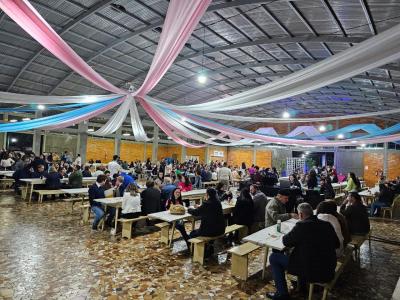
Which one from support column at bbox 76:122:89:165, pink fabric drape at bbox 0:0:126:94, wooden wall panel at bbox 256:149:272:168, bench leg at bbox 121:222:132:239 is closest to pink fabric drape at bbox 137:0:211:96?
Answer: pink fabric drape at bbox 0:0:126:94

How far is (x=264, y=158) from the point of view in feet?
72.3

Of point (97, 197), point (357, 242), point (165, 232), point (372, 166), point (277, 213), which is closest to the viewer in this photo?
point (357, 242)

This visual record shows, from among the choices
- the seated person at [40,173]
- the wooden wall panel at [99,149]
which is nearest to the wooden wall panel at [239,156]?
the wooden wall panel at [99,149]

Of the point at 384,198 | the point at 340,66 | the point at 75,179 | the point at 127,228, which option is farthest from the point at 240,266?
the point at 384,198

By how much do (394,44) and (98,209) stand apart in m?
5.16

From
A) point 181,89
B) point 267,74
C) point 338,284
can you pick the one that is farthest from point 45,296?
point 181,89

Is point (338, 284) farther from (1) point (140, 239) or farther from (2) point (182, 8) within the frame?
(2) point (182, 8)

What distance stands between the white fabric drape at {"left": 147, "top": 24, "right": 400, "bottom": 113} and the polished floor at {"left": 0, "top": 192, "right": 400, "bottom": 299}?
8.12ft

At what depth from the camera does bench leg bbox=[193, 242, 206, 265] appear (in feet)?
12.7

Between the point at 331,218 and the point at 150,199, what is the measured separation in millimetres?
3281

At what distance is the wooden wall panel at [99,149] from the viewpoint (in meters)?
17.4

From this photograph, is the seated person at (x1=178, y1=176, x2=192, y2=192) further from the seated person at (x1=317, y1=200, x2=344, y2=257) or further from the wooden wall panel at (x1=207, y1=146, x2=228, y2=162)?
the wooden wall panel at (x1=207, y1=146, x2=228, y2=162)

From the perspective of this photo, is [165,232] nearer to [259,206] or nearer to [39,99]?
[259,206]

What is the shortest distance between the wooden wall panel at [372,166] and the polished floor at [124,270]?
45.8ft
